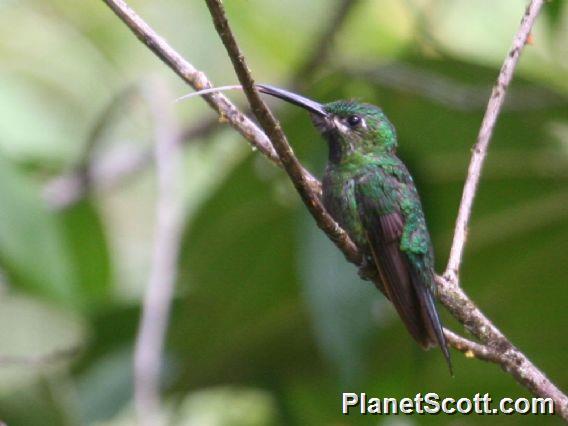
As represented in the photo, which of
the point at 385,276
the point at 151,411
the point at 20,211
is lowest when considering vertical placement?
the point at 151,411

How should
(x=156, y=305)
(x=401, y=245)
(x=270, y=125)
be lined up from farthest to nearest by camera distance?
(x=156, y=305) < (x=401, y=245) < (x=270, y=125)

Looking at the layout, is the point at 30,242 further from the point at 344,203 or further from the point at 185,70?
the point at 185,70

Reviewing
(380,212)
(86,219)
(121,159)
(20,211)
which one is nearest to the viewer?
(380,212)

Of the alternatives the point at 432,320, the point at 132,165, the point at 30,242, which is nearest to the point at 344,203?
the point at 432,320

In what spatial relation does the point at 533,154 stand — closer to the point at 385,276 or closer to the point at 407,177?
the point at 407,177

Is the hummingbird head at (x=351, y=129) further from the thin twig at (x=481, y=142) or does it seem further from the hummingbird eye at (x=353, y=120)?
the thin twig at (x=481, y=142)

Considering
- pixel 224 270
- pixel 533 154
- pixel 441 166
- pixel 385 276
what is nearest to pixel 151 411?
pixel 385 276
